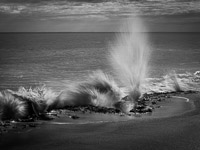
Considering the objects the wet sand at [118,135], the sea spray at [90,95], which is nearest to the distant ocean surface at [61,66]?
the sea spray at [90,95]

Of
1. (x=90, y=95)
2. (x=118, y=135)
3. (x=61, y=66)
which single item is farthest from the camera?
(x=61, y=66)

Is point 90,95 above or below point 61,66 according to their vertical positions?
below

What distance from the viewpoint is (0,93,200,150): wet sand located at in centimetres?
1297

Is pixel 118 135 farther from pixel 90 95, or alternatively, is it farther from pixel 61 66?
pixel 61 66

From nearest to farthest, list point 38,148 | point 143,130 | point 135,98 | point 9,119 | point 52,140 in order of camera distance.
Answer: point 38,148 → point 52,140 → point 143,130 → point 9,119 → point 135,98

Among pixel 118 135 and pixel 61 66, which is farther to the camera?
pixel 61 66

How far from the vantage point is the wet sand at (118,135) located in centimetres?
1297

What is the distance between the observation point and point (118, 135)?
561 inches

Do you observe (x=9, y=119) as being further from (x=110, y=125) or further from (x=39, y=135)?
(x=110, y=125)

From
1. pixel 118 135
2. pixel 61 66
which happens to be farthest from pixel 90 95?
pixel 61 66

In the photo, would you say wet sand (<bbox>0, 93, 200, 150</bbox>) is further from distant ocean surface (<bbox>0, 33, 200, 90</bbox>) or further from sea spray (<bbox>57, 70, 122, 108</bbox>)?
distant ocean surface (<bbox>0, 33, 200, 90</bbox>)

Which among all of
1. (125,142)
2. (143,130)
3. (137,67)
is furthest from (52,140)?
(137,67)

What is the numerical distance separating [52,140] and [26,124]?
2.61 m

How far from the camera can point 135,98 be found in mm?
21406
